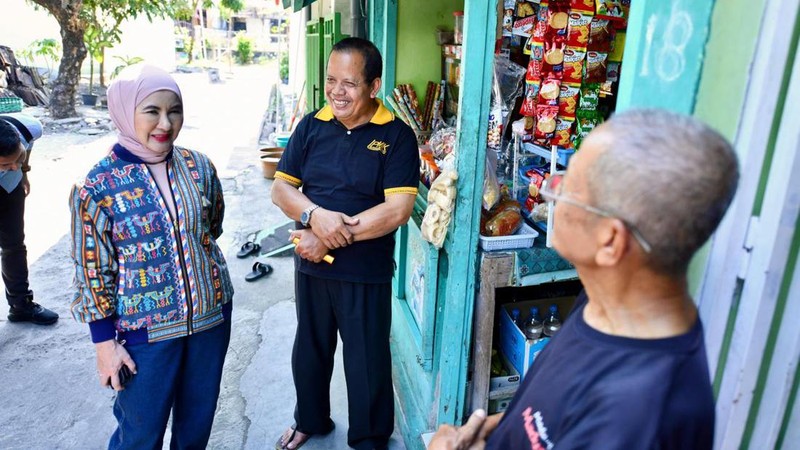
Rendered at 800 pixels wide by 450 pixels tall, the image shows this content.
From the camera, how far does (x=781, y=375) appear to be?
113 cm

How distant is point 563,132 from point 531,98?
21 centimetres

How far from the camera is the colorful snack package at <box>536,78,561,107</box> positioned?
2.30 metres

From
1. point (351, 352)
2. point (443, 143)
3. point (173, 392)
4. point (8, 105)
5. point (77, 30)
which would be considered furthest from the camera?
point (77, 30)

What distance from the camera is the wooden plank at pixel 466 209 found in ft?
6.50

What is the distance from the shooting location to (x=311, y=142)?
229 cm

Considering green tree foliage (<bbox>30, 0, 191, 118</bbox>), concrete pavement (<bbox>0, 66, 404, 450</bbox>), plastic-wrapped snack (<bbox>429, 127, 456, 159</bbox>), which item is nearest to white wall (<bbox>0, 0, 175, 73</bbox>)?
green tree foliage (<bbox>30, 0, 191, 118</bbox>)

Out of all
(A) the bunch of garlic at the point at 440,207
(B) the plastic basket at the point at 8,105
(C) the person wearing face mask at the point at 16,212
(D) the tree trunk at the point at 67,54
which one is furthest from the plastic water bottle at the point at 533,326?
(D) the tree trunk at the point at 67,54

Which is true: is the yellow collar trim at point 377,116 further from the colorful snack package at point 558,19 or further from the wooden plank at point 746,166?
the wooden plank at point 746,166

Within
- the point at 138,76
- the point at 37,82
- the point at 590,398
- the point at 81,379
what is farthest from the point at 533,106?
the point at 37,82

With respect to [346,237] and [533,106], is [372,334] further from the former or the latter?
[533,106]

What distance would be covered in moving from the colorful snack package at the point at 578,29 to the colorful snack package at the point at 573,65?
0.03 metres

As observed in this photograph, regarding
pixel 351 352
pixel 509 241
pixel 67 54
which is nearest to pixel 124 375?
pixel 351 352

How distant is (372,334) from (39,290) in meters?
3.33

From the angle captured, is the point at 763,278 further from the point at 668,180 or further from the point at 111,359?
the point at 111,359
